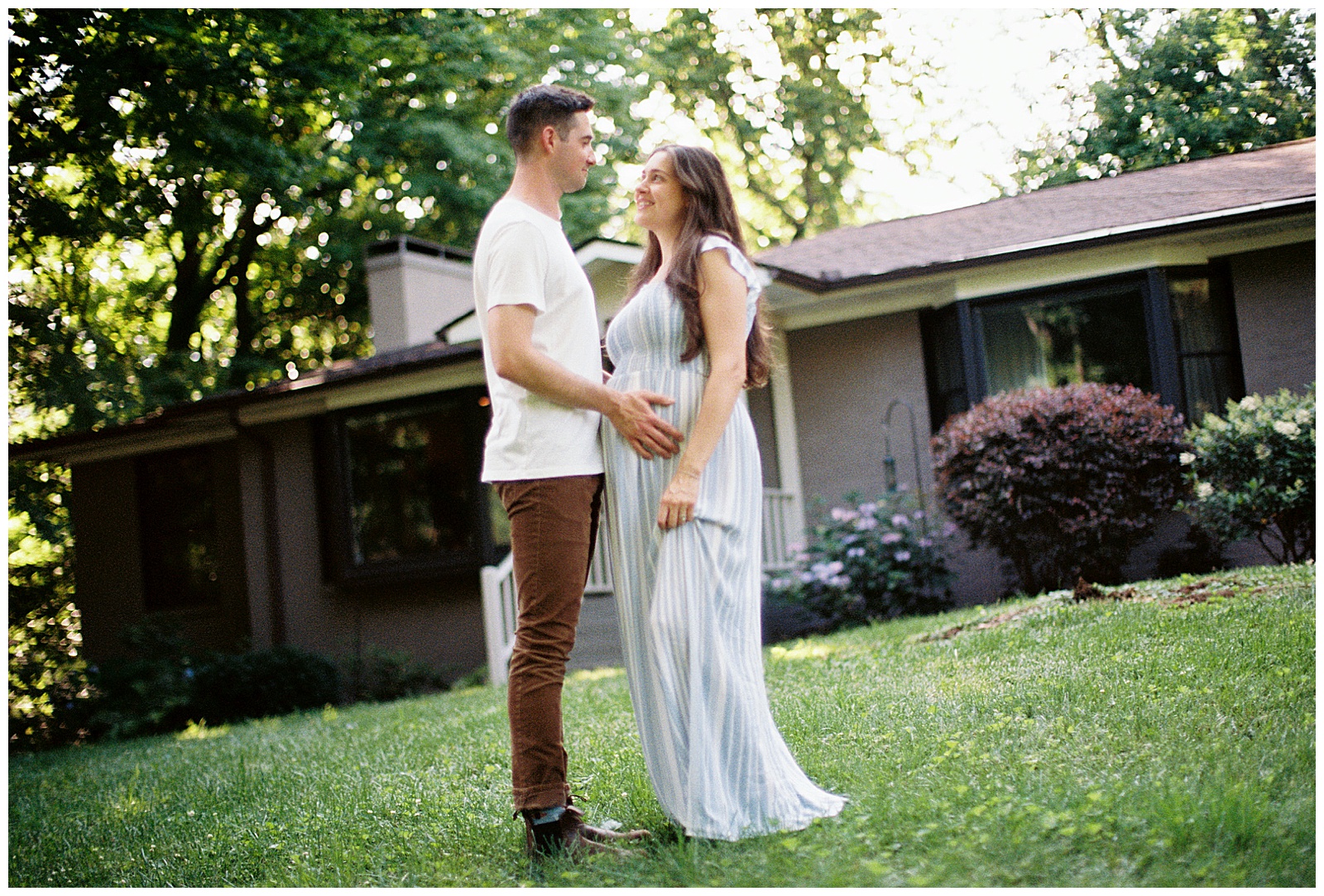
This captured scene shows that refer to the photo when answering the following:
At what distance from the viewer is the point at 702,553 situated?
2.71 metres

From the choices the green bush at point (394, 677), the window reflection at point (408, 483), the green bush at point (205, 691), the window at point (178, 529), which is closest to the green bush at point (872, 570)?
the green bush at point (394, 677)

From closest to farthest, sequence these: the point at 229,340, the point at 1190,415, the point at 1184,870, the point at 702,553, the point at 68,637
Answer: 1. the point at 1184,870
2. the point at 702,553
3. the point at 1190,415
4. the point at 68,637
5. the point at 229,340

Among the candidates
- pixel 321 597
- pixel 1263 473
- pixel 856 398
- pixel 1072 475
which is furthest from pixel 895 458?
pixel 321 597

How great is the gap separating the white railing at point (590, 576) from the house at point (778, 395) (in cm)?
3

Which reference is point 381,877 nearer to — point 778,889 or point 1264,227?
point 778,889

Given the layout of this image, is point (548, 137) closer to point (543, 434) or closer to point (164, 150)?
point (543, 434)

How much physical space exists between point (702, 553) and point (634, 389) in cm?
46

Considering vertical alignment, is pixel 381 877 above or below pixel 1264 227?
below

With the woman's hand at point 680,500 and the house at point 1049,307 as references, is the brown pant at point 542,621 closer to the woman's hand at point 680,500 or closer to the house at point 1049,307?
the woman's hand at point 680,500

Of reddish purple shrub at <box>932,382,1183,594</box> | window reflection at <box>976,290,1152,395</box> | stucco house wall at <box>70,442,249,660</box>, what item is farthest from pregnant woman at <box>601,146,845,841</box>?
stucco house wall at <box>70,442,249,660</box>

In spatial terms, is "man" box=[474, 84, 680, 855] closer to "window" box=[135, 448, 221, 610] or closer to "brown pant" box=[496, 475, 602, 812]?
"brown pant" box=[496, 475, 602, 812]

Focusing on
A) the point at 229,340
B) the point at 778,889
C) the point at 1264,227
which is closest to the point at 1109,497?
the point at 1264,227

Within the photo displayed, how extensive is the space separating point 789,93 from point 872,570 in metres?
4.80

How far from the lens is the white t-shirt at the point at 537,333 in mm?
2637
